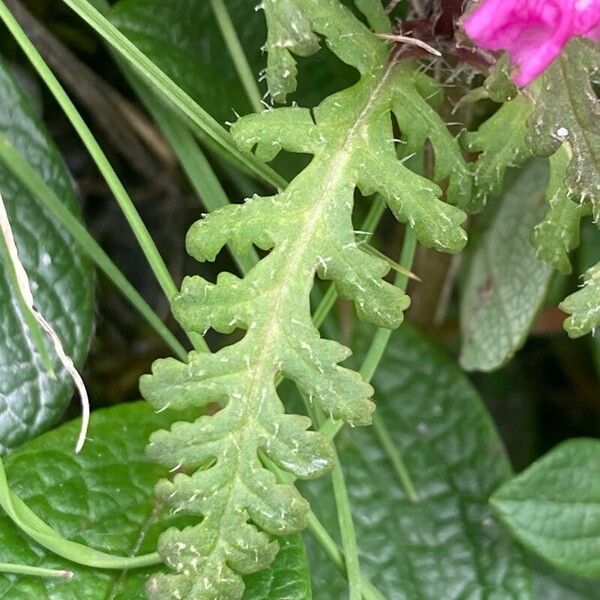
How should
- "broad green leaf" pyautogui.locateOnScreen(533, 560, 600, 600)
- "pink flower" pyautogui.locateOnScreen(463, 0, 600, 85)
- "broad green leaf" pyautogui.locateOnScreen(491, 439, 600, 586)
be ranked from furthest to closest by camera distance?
"broad green leaf" pyautogui.locateOnScreen(533, 560, 600, 600), "broad green leaf" pyautogui.locateOnScreen(491, 439, 600, 586), "pink flower" pyautogui.locateOnScreen(463, 0, 600, 85)

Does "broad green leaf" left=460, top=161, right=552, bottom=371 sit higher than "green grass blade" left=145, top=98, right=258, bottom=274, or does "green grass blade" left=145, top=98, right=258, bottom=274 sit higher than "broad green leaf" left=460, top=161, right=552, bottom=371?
"green grass blade" left=145, top=98, right=258, bottom=274

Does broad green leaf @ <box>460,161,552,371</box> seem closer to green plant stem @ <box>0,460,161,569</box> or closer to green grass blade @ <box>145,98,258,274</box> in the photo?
green grass blade @ <box>145,98,258,274</box>

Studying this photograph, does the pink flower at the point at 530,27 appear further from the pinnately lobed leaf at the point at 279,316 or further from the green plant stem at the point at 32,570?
the green plant stem at the point at 32,570

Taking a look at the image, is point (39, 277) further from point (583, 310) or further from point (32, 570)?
point (583, 310)

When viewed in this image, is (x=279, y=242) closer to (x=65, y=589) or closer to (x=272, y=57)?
(x=272, y=57)

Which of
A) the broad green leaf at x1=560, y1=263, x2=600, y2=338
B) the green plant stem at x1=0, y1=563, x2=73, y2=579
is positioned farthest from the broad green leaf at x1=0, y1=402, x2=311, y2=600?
the broad green leaf at x1=560, y1=263, x2=600, y2=338

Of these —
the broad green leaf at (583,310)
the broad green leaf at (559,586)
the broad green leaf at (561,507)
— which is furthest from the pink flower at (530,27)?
the broad green leaf at (559,586)

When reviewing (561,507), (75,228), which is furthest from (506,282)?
(75,228)
